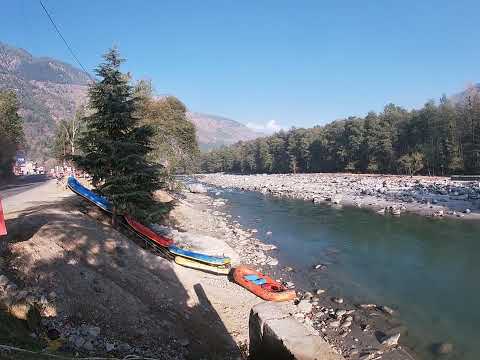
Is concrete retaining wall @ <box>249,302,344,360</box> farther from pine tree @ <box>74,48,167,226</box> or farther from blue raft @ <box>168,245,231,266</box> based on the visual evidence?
pine tree @ <box>74,48,167,226</box>

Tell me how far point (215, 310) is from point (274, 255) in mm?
10257

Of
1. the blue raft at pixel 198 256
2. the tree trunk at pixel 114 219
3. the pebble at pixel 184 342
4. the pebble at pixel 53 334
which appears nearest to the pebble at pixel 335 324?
the blue raft at pixel 198 256

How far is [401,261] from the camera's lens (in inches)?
850

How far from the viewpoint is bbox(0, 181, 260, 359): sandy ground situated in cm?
886

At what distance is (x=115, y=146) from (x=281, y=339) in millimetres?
12295

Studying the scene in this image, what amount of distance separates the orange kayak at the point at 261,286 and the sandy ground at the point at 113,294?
0.36 m

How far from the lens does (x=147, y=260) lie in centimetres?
1416

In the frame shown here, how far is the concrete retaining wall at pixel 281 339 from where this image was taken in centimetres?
593

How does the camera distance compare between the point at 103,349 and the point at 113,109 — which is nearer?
the point at 103,349

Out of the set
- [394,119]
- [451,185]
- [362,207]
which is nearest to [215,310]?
[362,207]

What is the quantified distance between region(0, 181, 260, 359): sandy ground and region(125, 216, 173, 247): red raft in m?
2.49

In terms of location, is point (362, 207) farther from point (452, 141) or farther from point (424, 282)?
point (452, 141)

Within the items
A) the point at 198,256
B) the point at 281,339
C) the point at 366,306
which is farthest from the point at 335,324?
the point at 281,339

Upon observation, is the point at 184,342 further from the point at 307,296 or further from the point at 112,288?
the point at 307,296
